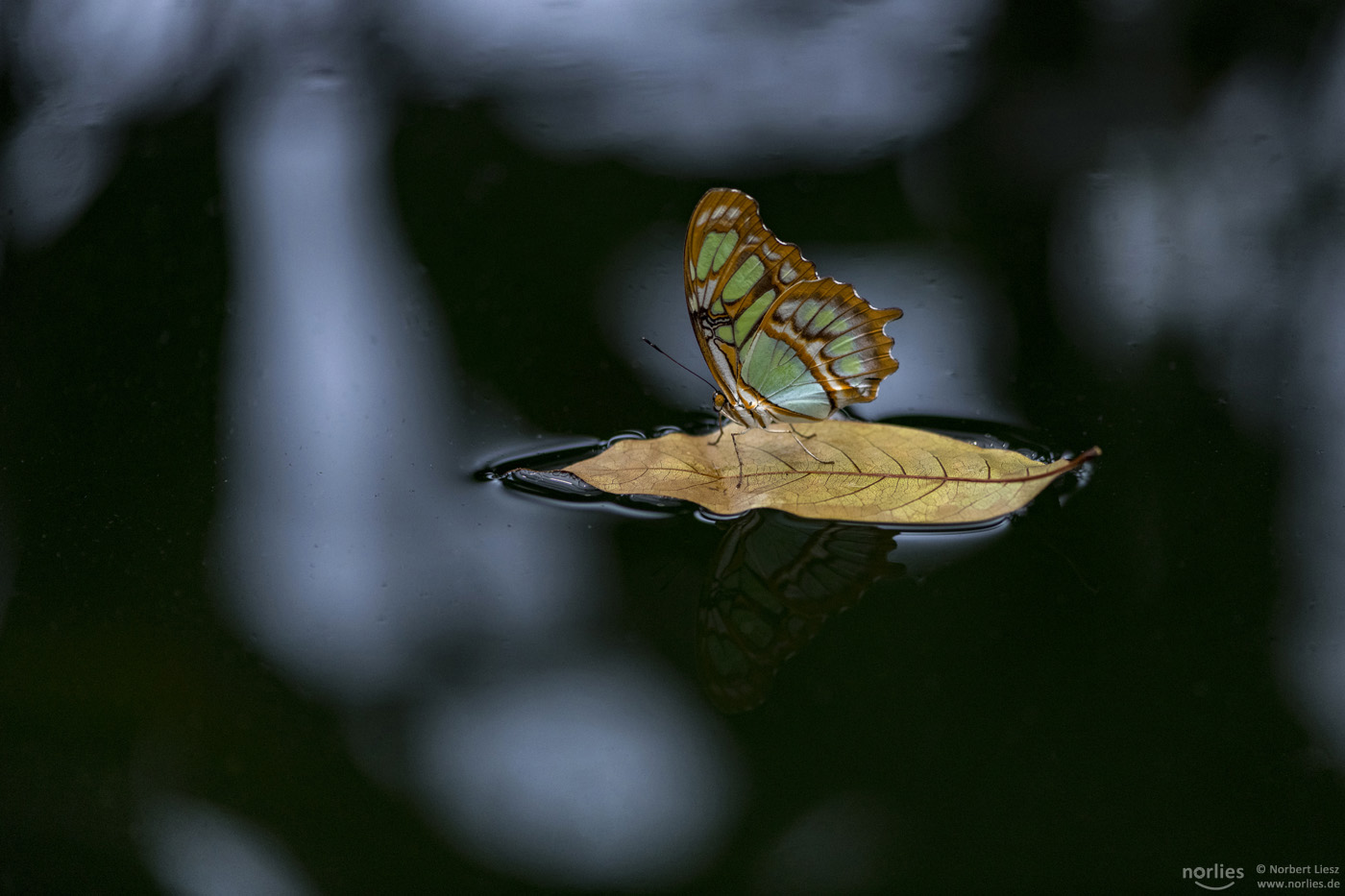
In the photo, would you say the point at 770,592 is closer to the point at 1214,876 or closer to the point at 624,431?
the point at 624,431

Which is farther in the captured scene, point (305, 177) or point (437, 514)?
point (305, 177)

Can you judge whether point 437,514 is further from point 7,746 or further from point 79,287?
point 79,287

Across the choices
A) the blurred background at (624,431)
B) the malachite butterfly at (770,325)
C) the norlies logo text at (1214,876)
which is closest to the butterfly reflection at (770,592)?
the blurred background at (624,431)

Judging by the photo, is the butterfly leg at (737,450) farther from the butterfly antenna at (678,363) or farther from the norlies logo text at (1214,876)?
the norlies logo text at (1214,876)

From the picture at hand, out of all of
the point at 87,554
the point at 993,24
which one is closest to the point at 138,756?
the point at 87,554

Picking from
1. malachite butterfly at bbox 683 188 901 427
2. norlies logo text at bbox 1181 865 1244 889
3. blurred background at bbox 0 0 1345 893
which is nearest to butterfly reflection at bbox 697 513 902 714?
blurred background at bbox 0 0 1345 893

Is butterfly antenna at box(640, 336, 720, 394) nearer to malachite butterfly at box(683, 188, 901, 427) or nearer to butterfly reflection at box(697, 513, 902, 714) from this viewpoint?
malachite butterfly at box(683, 188, 901, 427)
